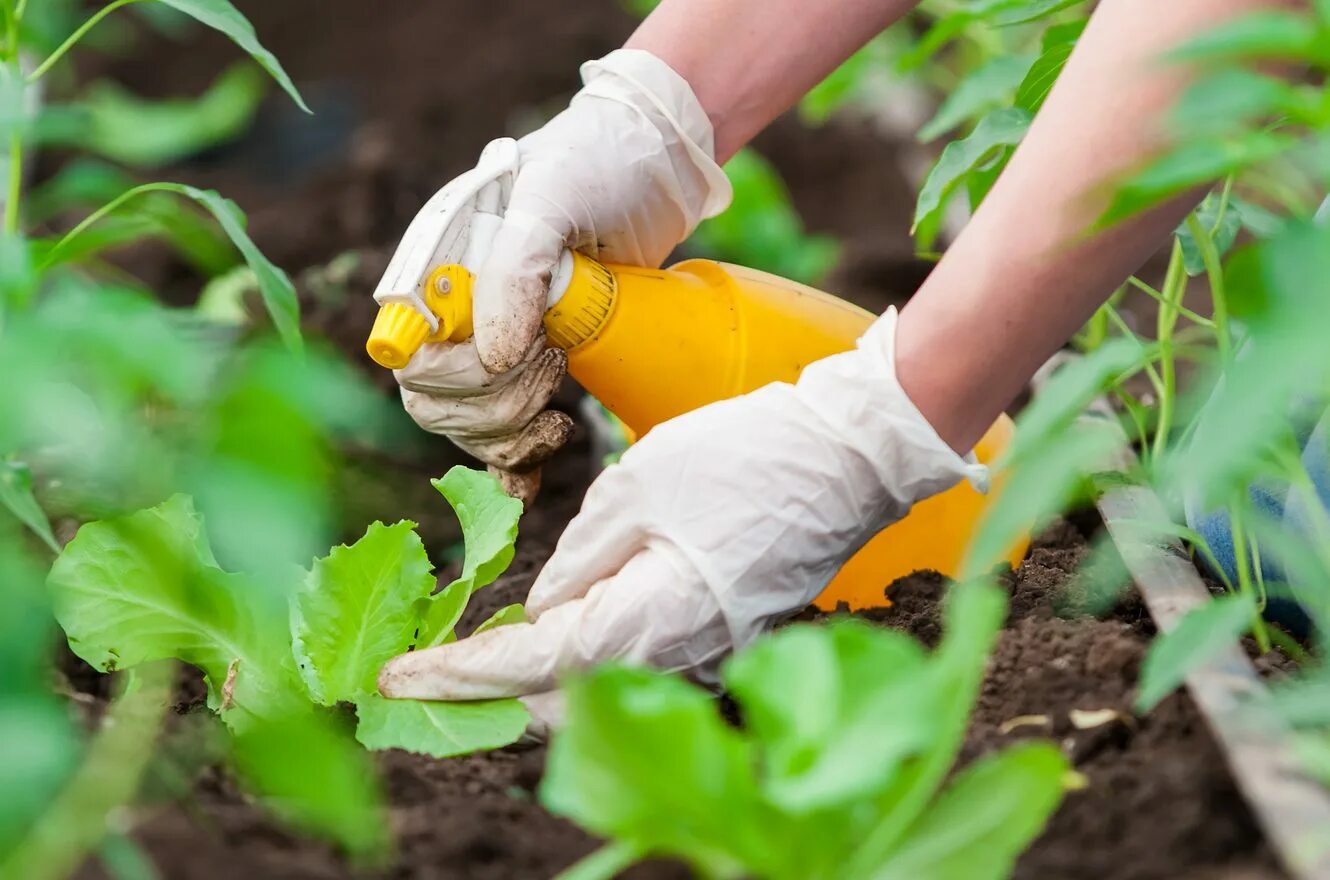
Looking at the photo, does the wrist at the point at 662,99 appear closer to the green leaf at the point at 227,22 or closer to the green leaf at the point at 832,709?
the green leaf at the point at 227,22

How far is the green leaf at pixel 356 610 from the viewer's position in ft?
3.66

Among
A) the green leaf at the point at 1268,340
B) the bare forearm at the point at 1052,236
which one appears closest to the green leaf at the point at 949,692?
the green leaf at the point at 1268,340

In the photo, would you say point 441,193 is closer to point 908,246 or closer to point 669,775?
point 669,775

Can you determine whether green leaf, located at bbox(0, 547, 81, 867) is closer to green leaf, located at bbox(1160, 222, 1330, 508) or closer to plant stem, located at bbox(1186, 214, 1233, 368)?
green leaf, located at bbox(1160, 222, 1330, 508)

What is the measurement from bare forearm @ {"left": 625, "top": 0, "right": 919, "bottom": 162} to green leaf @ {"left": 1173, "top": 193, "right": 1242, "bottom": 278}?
34 centimetres

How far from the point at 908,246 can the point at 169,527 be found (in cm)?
170

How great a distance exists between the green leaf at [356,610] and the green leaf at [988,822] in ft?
1.72

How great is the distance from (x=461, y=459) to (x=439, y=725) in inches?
31.7

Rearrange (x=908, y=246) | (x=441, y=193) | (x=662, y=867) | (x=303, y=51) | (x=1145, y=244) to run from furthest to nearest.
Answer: (x=303, y=51) < (x=908, y=246) < (x=441, y=193) < (x=1145, y=244) < (x=662, y=867)

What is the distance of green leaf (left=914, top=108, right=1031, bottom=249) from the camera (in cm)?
129

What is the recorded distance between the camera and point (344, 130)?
3637 millimetres

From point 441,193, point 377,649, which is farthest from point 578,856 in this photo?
point 441,193

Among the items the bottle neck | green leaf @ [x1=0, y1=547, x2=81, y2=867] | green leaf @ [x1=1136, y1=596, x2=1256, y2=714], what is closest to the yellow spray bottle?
the bottle neck

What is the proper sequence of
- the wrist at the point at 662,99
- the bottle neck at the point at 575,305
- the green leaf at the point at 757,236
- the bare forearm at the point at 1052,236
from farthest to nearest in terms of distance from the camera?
the green leaf at the point at 757,236, the wrist at the point at 662,99, the bottle neck at the point at 575,305, the bare forearm at the point at 1052,236
